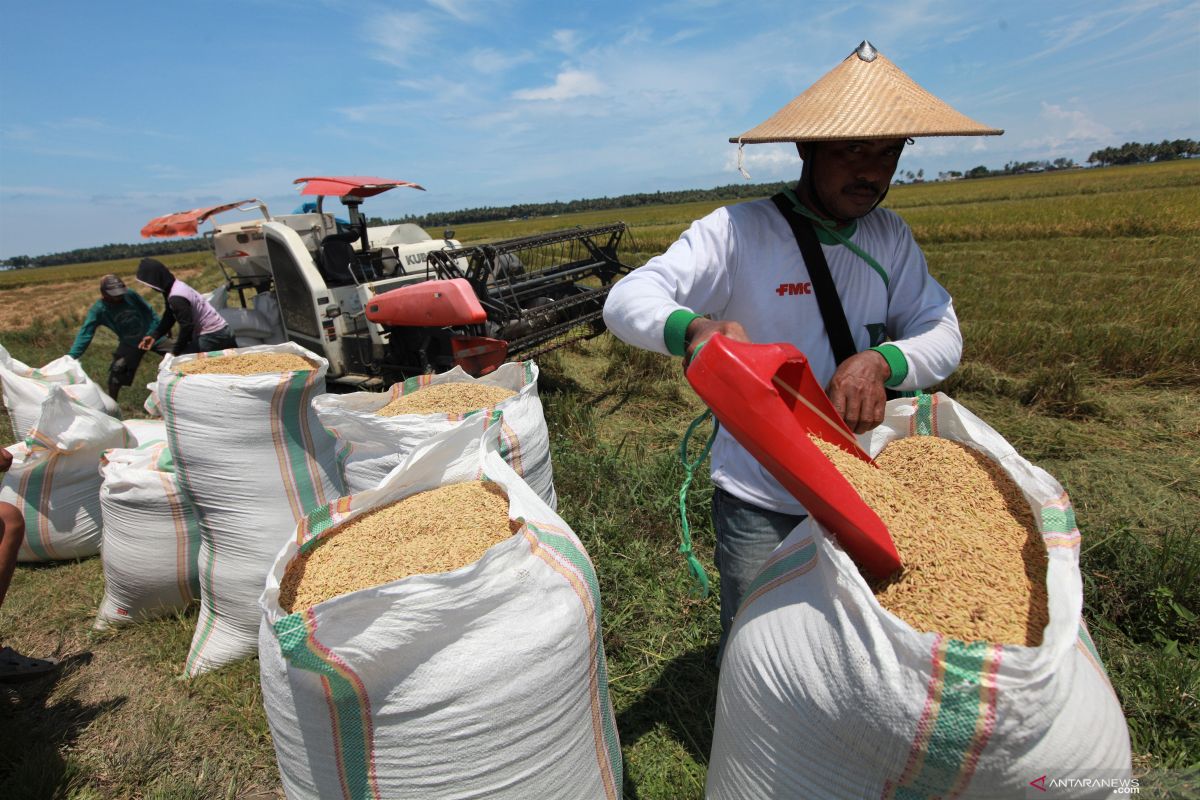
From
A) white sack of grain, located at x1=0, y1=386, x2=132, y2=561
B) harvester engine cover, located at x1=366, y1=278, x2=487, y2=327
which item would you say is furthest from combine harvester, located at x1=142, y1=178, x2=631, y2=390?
white sack of grain, located at x1=0, y1=386, x2=132, y2=561

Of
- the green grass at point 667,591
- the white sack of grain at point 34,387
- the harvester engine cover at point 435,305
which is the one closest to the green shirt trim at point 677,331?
the green grass at point 667,591

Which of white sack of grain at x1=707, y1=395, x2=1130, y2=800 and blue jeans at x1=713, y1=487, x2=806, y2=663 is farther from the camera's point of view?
blue jeans at x1=713, y1=487, x2=806, y2=663

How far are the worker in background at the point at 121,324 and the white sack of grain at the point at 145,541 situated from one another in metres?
2.86

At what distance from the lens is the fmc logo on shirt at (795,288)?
5.28ft

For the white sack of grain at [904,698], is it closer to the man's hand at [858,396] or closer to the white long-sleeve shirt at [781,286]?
the man's hand at [858,396]

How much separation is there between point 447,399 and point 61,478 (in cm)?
250

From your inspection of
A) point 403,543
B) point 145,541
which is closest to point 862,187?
point 403,543

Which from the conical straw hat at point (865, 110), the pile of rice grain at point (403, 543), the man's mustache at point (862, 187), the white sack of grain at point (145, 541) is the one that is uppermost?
the conical straw hat at point (865, 110)

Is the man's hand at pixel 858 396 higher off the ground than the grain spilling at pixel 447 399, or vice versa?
the man's hand at pixel 858 396

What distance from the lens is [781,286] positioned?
1.62 metres

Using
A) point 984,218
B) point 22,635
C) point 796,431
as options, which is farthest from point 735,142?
point 984,218

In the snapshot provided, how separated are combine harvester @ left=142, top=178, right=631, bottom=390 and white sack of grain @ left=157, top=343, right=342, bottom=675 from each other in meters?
1.87

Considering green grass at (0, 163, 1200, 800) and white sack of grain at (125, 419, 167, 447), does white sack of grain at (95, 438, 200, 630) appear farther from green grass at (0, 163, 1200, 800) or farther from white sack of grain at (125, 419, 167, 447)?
white sack of grain at (125, 419, 167, 447)

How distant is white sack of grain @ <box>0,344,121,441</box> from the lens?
11.8 feet
